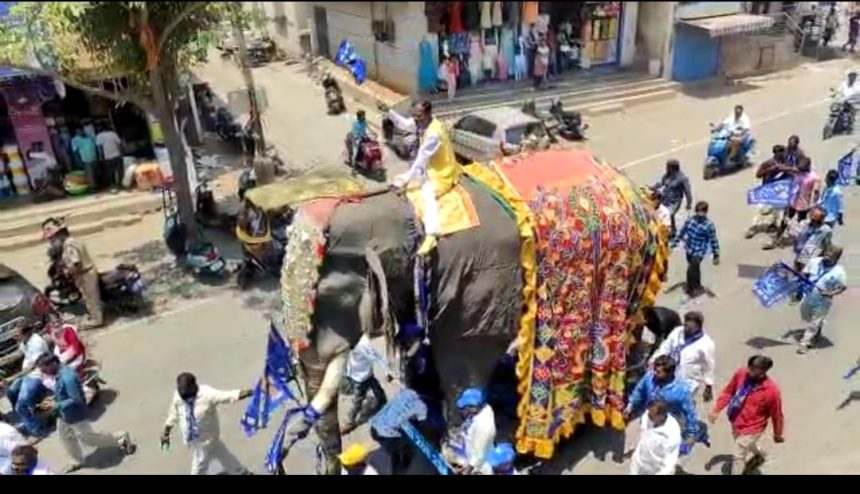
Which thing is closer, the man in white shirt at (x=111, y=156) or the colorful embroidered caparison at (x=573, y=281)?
the colorful embroidered caparison at (x=573, y=281)

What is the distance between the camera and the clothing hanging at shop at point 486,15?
5707mm

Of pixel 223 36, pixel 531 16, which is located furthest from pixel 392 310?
pixel 223 36

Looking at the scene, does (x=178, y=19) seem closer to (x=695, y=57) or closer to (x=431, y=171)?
(x=431, y=171)

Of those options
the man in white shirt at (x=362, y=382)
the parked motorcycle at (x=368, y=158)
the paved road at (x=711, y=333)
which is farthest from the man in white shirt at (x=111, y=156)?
the man in white shirt at (x=362, y=382)

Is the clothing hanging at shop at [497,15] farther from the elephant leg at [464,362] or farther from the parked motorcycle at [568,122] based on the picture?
the elephant leg at [464,362]

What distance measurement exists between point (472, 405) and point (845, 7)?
4779 millimetres

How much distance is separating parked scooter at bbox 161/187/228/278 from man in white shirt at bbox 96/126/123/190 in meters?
1.52

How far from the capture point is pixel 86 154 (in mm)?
11227

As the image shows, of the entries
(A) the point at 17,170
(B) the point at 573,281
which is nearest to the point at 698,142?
(B) the point at 573,281

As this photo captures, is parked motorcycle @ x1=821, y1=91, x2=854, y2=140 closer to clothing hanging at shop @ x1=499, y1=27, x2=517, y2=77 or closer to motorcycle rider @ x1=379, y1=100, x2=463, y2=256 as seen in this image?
clothing hanging at shop @ x1=499, y1=27, x2=517, y2=77

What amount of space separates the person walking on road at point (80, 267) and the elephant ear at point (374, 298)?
4.10 meters

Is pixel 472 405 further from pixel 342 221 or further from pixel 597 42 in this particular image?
pixel 597 42

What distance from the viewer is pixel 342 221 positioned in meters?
5.29

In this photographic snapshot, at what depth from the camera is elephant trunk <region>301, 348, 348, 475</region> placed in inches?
212
